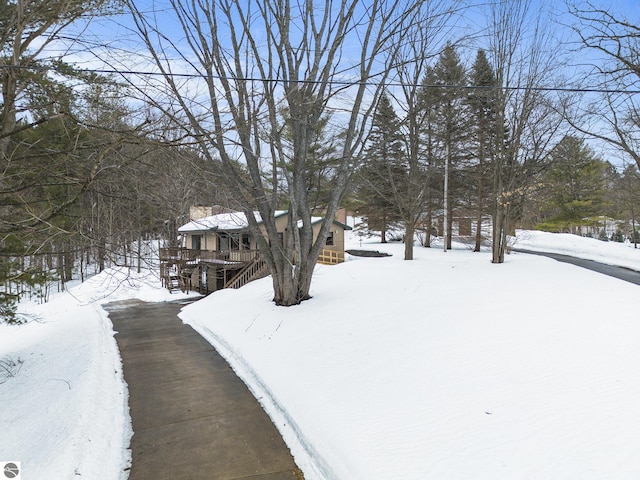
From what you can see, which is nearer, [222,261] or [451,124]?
[451,124]

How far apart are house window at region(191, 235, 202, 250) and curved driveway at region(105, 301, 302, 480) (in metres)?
19.2

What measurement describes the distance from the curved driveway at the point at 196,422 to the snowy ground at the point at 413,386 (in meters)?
0.20

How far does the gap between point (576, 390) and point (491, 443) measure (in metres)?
1.35

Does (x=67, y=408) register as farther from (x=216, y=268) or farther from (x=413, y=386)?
(x=216, y=268)

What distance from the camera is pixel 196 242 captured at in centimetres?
2688

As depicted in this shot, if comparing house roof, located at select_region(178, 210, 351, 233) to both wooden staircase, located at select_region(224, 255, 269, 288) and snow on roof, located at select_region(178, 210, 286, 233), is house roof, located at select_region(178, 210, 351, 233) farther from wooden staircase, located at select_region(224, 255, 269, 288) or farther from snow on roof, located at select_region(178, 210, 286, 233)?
wooden staircase, located at select_region(224, 255, 269, 288)

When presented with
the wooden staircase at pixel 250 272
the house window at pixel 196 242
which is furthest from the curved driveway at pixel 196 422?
the house window at pixel 196 242

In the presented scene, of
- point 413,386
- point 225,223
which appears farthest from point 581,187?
point 413,386

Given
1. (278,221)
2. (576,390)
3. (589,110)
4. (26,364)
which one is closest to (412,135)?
(589,110)

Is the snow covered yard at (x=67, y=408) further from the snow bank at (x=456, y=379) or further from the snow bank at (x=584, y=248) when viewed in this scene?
the snow bank at (x=584, y=248)

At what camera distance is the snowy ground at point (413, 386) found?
3217 mm

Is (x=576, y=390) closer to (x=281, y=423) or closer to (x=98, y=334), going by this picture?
(x=281, y=423)

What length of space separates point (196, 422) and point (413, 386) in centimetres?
268

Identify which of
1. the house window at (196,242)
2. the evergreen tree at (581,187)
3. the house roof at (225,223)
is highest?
the evergreen tree at (581,187)
